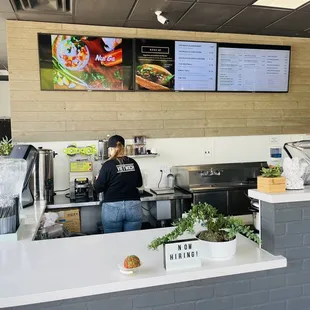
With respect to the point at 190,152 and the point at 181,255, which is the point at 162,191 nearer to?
the point at 190,152

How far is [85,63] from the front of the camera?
381cm

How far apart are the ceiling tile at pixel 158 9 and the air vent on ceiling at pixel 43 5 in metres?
0.72

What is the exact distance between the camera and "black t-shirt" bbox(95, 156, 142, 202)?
295 centimetres

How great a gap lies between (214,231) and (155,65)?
290 cm

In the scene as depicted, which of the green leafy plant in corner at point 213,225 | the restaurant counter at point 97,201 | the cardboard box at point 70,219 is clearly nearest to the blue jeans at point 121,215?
the restaurant counter at point 97,201

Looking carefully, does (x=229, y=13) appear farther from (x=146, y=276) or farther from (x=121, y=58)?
(x=146, y=276)

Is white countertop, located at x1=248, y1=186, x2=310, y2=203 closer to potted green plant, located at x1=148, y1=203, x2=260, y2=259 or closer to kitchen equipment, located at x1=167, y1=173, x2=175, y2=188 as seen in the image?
potted green plant, located at x1=148, y1=203, x2=260, y2=259

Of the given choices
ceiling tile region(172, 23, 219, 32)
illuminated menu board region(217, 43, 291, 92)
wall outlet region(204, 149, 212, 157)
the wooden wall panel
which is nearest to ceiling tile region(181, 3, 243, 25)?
ceiling tile region(172, 23, 219, 32)

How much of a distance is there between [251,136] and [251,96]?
0.57 m

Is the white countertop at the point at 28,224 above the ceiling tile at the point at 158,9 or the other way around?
Answer: the other way around

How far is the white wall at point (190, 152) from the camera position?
12.7 ft

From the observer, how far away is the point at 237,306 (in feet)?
5.03

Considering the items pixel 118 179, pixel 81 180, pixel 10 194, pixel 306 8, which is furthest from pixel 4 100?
pixel 306 8

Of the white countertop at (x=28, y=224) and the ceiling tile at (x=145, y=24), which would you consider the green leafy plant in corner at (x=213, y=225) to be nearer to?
the white countertop at (x=28, y=224)
